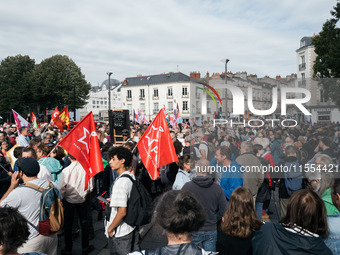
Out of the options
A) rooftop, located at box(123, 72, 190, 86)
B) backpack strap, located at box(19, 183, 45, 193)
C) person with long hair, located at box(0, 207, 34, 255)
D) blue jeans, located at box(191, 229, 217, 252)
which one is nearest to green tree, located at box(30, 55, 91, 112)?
rooftop, located at box(123, 72, 190, 86)

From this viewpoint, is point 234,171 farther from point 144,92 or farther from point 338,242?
point 144,92

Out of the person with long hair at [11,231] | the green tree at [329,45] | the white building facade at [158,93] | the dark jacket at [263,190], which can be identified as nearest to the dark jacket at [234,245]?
the person with long hair at [11,231]

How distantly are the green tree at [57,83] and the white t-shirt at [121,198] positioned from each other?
4301cm

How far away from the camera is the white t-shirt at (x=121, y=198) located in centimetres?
324

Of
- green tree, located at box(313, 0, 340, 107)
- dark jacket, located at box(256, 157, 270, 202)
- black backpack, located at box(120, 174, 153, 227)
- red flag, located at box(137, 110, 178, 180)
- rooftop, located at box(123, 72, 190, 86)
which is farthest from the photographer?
rooftop, located at box(123, 72, 190, 86)

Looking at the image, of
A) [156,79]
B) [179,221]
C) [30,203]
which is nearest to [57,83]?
[156,79]

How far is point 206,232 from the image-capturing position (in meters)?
3.64

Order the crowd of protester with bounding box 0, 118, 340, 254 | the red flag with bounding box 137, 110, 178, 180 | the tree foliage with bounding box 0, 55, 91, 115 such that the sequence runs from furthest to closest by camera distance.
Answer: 1. the tree foliage with bounding box 0, 55, 91, 115
2. the red flag with bounding box 137, 110, 178, 180
3. the crowd of protester with bounding box 0, 118, 340, 254

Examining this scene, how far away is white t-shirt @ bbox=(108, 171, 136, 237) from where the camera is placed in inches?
128

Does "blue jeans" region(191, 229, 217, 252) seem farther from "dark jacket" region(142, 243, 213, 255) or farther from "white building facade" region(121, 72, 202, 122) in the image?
"white building facade" region(121, 72, 202, 122)

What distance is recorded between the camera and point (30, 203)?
122 inches

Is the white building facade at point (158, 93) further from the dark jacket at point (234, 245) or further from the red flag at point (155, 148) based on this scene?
the dark jacket at point (234, 245)

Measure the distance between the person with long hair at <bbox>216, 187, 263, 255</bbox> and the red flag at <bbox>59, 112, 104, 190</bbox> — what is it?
2435 mm

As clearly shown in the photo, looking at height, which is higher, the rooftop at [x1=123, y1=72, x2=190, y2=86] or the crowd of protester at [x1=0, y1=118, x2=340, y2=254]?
the rooftop at [x1=123, y1=72, x2=190, y2=86]
